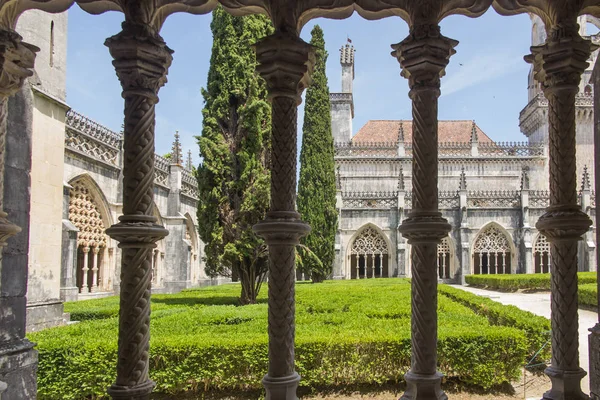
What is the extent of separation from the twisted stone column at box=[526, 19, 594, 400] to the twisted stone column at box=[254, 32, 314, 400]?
1.58m

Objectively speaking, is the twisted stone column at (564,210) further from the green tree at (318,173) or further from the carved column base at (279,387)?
the green tree at (318,173)

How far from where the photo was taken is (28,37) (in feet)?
22.3

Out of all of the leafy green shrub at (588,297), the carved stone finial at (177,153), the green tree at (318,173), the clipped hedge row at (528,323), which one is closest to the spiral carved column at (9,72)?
the clipped hedge row at (528,323)

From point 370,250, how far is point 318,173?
21.3 ft

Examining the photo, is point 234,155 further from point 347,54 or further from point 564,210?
point 347,54

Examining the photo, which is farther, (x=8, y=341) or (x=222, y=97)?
(x=222, y=97)

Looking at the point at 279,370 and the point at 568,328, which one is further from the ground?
the point at 568,328

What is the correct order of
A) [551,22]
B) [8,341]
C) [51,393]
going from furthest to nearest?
[51,393], [8,341], [551,22]

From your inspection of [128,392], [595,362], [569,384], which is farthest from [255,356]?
[595,362]

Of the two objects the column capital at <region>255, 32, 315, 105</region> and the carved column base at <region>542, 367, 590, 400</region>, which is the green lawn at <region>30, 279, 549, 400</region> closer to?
the carved column base at <region>542, 367, 590, 400</region>

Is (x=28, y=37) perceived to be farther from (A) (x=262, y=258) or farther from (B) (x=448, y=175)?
(B) (x=448, y=175)

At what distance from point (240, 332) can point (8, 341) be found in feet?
8.46

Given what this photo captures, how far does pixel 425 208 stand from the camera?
3328 millimetres

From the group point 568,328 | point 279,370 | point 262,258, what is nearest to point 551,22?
point 568,328
